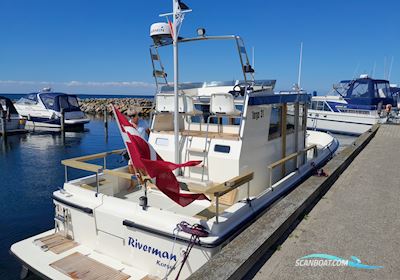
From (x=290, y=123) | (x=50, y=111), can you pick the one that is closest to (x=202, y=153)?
(x=290, y=123)

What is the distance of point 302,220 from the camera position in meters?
5.03

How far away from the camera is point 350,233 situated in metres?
4.61

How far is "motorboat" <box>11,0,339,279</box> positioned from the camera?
4.18 metres

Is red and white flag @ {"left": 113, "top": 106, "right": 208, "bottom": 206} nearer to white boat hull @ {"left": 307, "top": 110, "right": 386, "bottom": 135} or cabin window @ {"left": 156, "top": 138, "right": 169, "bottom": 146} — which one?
cabin window @ {"left": 156, "top": 138, "right": 169, "bottom": 146}

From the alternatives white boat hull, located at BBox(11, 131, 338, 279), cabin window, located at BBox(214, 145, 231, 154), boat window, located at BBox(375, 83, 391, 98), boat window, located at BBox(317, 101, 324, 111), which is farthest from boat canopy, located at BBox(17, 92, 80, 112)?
boat window, located at BBox(375, 83, 391, 98)

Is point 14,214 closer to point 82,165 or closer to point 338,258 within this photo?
point 82,165

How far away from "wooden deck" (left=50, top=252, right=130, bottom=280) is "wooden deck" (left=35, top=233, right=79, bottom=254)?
27 centimetres

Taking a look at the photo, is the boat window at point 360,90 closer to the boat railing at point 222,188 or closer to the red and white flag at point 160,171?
the boat railing at point 222,188

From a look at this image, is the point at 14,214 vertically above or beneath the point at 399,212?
beneath

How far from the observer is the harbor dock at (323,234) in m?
3.53

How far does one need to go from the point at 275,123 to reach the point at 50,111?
87.2ft

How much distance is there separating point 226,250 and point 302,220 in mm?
1841

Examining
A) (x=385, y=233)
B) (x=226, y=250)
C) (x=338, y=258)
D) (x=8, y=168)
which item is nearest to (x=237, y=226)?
(x=226, y=250)

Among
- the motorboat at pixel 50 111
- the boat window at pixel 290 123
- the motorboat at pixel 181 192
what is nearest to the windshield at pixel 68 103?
the motorboat at pixel 50 111
